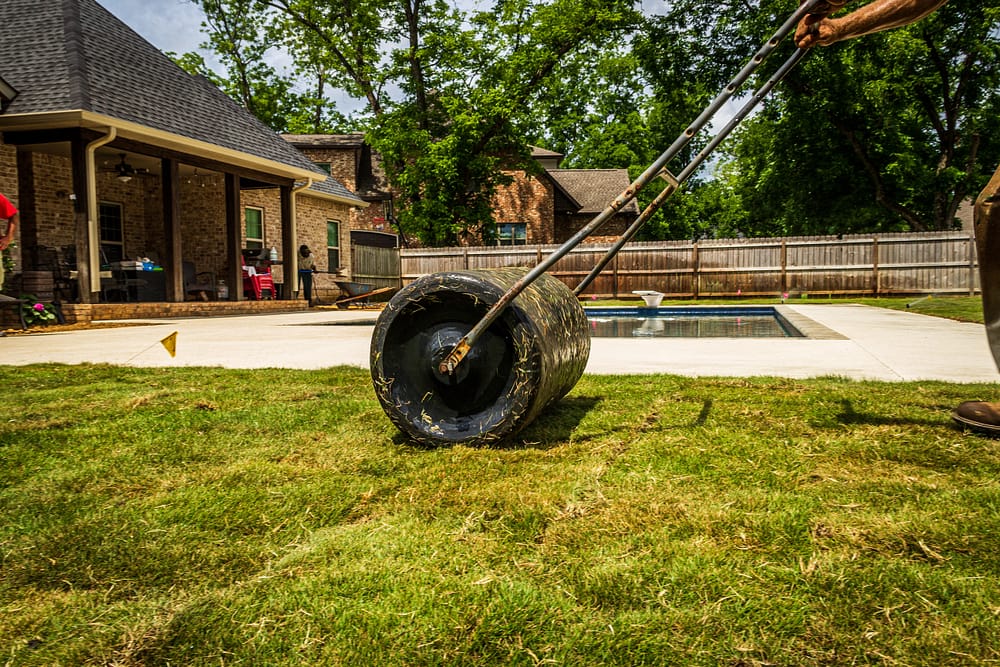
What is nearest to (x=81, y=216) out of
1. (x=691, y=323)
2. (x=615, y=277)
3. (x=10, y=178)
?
(x=10, y=178)

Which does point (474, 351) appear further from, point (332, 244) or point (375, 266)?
point (375, 266)

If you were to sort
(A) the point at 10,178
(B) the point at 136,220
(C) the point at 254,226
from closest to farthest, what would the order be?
(A) the point at 10,178
(B) the point at 136,220
(C) the point at 254,226

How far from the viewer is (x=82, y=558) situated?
1.66 meters

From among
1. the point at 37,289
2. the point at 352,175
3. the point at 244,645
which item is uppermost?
the point at 352,175

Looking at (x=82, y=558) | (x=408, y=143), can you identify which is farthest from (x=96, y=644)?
(x=408, y=143)

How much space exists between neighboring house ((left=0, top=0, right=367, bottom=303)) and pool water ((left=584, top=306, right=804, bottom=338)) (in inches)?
356

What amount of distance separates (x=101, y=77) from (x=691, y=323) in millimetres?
12349

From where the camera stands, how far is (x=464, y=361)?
8.89ft

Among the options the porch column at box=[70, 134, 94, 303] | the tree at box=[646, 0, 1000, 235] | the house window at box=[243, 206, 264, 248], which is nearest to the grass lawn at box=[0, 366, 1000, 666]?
the porch column at box=[70, 134, 94, 303]

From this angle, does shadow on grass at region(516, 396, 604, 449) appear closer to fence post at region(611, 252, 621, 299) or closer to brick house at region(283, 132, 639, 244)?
fence post at region(611, 252, 621, 299)

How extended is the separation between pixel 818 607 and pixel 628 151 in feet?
145

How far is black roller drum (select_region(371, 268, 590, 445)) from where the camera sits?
2.65m

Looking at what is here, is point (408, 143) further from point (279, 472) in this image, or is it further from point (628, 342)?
point (279, 472)

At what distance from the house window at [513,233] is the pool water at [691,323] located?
54.6ft
